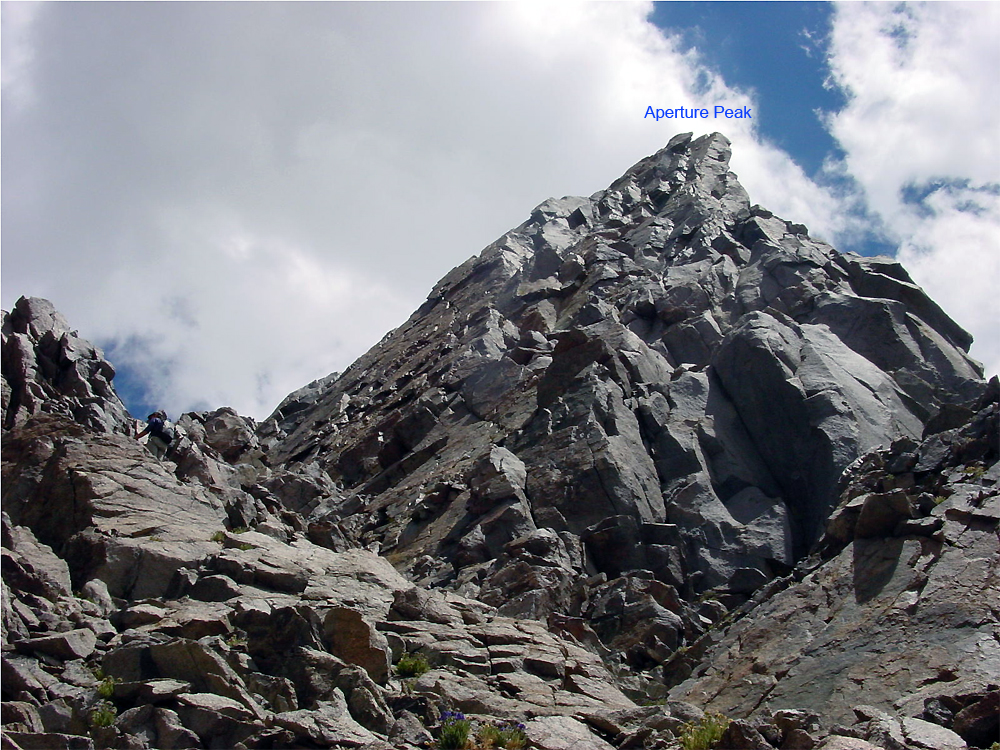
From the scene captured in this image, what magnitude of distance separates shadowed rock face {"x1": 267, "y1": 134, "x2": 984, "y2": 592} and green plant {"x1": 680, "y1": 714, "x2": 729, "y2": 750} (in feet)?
59.6

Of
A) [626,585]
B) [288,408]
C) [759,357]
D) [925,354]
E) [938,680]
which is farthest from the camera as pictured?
[288,408]

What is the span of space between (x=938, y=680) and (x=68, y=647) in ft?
59.2

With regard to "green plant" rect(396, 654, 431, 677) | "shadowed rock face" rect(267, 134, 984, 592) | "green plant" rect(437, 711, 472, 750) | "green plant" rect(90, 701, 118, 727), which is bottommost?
"green plant" rect(90, 701, 118, 727)

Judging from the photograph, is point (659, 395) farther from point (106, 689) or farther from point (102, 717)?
point (102, 717)

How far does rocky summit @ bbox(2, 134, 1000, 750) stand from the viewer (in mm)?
18734

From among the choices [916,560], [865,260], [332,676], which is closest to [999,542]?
→ [916,560]

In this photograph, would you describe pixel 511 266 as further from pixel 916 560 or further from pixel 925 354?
pixel 916 560

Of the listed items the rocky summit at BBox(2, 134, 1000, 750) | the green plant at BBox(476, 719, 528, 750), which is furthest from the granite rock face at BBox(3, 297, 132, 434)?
the green plant at BBox(476, 719, 528, 750)

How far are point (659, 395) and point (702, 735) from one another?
101 feet

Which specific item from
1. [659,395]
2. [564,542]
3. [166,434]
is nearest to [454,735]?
[564,542]

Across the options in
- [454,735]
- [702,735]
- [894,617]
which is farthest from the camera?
[894,617]

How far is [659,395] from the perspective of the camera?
156 feet

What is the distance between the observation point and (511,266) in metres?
82.7

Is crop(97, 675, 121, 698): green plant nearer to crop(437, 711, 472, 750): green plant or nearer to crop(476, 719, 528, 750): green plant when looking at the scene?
crop(437, 711, 472, 750): green plant
